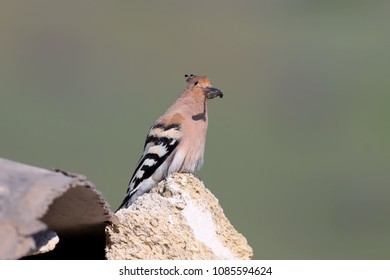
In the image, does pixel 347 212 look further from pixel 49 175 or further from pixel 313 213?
pixel 49 175

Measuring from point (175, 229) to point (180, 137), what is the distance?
2858mm

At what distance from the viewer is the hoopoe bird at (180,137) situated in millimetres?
6766

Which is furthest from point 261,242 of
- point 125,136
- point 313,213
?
point 125,136

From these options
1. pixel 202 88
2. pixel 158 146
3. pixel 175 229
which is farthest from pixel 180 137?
pixel 175 229

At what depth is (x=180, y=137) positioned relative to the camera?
22.7 feet

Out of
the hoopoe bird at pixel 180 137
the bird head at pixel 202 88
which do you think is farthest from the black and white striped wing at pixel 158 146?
the bird head at pixel 202 88

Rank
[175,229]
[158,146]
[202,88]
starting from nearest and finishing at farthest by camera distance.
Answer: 1. [175,229]
2. [158,146]
3. [202,88]

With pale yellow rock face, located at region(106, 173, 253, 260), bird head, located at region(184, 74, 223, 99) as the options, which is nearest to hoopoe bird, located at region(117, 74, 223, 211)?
bird head, located at region(184, 74, 223, 99)

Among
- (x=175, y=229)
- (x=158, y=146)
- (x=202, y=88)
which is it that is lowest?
(x=175, y=229)

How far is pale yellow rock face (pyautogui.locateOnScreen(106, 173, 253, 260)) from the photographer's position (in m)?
3.95

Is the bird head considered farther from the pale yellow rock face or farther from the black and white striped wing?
the pale yellow rock face

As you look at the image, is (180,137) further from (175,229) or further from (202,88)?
(175,229)

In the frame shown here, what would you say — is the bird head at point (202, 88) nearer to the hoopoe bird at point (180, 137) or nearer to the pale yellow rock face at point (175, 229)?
the hoopoe bird at point (180, 137)

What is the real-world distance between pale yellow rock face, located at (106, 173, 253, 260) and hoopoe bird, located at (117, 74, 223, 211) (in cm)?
212
